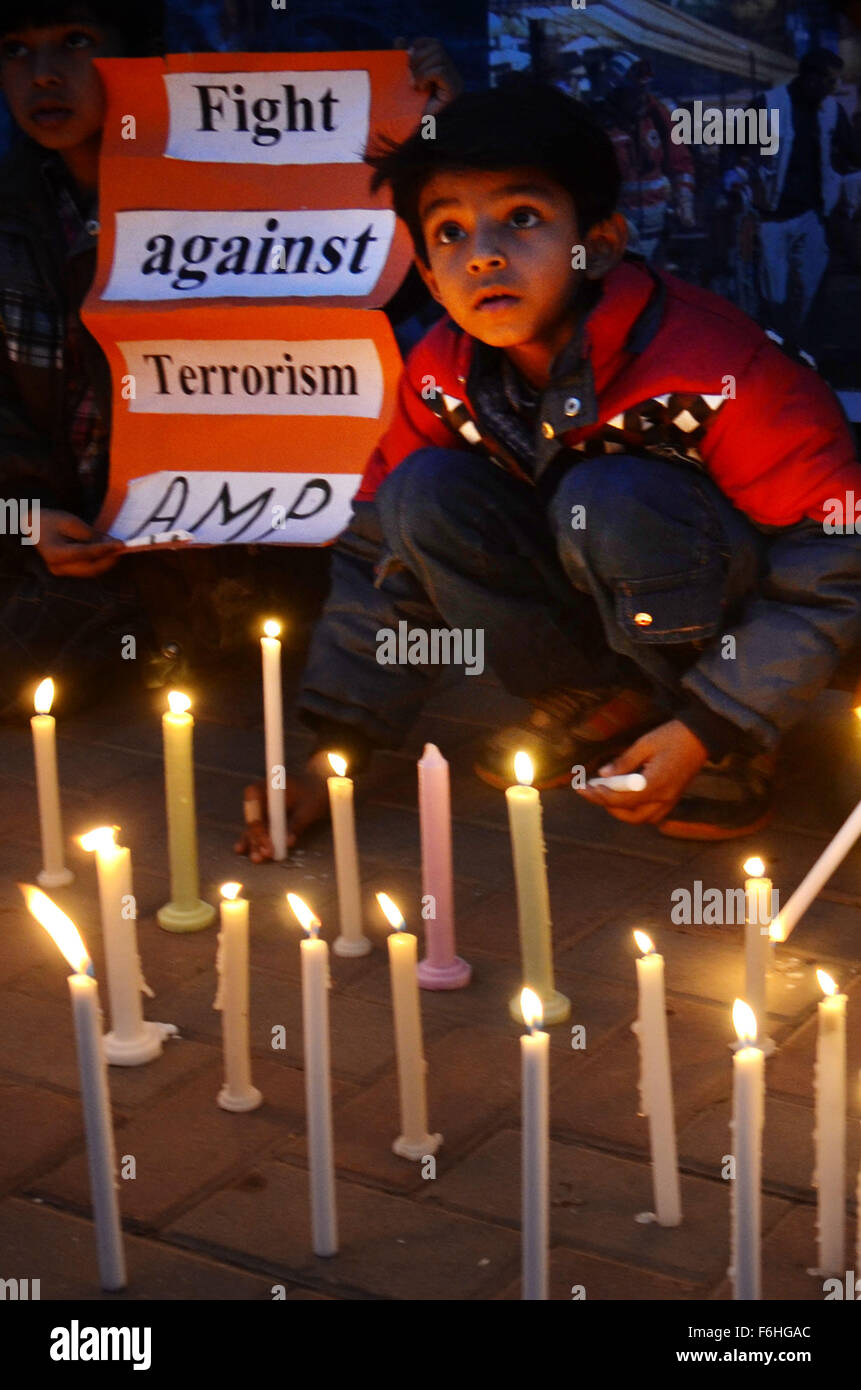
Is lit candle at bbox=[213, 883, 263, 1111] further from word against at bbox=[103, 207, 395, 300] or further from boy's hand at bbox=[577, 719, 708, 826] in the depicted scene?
word against at bbox=[103, 207, 395, 300]

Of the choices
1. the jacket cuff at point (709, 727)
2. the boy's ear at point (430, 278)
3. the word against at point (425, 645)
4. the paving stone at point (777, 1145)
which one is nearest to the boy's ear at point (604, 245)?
the boy's ear at point (430, 278)

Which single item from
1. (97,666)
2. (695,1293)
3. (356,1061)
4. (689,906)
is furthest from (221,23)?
(695,1293)

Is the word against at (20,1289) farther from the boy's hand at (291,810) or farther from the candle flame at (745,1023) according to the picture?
the boy's hand at (291,810)

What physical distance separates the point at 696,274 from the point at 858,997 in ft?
6.63

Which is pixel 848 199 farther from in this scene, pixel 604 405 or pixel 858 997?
pixel 858 997

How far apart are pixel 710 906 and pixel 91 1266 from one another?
131 cm

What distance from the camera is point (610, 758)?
135 inches

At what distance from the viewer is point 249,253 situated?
3840mm

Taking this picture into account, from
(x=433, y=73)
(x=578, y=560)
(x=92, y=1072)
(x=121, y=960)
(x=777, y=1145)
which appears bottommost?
(x=777, y=1145)

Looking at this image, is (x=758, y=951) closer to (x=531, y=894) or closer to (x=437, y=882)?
(x=531, y=894)

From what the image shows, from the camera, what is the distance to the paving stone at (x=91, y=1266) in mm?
1987

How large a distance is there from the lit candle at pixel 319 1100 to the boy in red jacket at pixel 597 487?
3.39 feet

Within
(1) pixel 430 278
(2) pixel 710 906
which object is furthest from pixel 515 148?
(2) pixel 710 906

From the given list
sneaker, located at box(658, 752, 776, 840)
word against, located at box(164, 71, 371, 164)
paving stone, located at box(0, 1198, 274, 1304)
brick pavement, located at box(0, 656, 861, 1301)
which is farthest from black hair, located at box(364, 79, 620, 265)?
paving stone, located at box(0, 1198, 274, 1304)
